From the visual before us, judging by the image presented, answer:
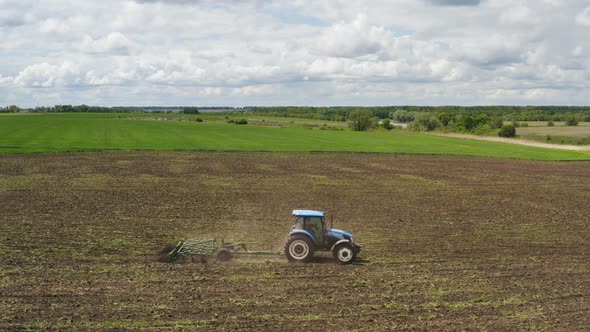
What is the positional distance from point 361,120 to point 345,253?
12320 centimetres

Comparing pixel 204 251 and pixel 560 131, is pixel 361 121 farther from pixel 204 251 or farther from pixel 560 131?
pixel 204 251

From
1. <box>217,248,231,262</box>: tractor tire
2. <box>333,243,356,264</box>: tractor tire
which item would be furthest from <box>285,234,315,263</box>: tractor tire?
<box>217,248,231,262</box>: tractor tire

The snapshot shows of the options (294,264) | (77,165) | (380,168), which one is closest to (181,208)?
(294,264)

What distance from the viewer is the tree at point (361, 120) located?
455ft

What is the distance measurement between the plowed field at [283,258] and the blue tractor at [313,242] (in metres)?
0.39

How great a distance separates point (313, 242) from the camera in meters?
16.8

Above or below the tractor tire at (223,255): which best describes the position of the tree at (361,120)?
above

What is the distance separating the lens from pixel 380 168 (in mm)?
46031

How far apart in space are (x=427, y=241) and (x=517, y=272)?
4.27 meters

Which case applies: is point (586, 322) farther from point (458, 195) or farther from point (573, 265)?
point (458, 195)

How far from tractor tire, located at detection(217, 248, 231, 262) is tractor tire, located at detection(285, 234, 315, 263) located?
1.80 meters

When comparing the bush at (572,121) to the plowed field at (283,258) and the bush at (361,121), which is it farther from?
the plowed field at (283,258)

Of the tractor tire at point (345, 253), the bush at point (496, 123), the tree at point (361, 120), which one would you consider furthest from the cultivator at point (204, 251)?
the bush at point (496, 123)

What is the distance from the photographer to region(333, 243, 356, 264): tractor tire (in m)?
16.9
